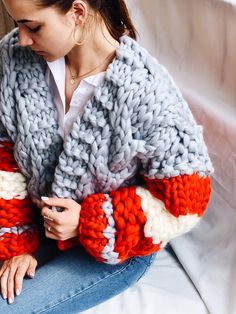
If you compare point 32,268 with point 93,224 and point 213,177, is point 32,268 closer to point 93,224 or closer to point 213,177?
point 93,224

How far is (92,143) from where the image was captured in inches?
27.3

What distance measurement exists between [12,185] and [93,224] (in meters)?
0.17

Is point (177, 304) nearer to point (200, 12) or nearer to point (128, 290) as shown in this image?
point (128, 290)

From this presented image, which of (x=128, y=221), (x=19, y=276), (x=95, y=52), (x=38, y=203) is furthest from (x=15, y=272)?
(x=95, y=52)

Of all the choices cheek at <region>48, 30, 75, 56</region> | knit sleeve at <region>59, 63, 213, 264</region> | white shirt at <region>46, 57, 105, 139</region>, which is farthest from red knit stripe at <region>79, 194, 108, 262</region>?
cheek at <region>48, 30, 75, 56</region>

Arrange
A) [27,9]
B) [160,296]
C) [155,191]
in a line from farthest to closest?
[160,296], [155,191], [27,9]

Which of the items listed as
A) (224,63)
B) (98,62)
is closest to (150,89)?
(98,62)

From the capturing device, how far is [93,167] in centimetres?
71

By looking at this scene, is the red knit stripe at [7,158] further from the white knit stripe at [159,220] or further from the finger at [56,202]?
the white knit stripe at [159,220]

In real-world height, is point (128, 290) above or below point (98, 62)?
below

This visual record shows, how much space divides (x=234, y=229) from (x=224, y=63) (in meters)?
0.28

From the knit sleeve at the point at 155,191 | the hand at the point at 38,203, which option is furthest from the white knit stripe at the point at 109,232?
the hand at the point at 38,203

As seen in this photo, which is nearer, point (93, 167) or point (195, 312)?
point (93, 167)

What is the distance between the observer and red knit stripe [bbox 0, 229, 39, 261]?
790 mm
